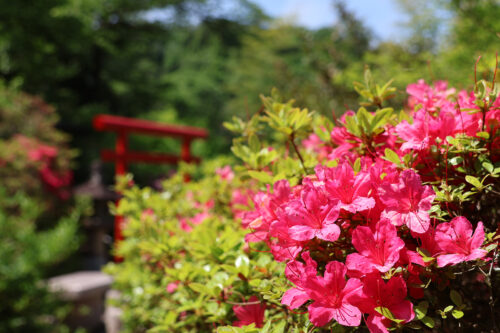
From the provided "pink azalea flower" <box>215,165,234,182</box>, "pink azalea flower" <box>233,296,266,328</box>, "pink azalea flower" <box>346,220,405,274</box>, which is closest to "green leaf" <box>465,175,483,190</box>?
"pink azalea flower" <box>346,220,405,274</box>

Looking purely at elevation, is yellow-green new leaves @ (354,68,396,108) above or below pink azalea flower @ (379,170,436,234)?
above

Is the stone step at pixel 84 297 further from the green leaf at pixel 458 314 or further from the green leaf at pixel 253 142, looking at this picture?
the green leaf at pixel 458 314

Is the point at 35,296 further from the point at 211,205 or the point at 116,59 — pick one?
the point at 116,59

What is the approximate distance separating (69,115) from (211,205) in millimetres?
10884

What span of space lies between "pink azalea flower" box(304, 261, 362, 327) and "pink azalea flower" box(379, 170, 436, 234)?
0.43ft

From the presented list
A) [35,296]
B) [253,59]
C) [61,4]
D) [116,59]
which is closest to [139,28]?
[116,59]

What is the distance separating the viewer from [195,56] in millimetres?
18188

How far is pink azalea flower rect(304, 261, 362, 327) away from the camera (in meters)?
0.67

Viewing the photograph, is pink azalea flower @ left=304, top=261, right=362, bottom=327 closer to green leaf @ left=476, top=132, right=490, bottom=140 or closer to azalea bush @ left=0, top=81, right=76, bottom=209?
green leaf @ left=476, top=132, right=490, bottom=140

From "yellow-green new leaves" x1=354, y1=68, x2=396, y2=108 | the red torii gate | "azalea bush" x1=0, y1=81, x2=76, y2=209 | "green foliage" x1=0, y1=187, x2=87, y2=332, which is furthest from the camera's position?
"azalea bush" x1=0, y1=81, x2=76, y2=209

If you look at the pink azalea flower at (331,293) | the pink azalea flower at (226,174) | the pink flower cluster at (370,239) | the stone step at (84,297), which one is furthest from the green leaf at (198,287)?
the stone step at (84,297)

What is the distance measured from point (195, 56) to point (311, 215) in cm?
1836

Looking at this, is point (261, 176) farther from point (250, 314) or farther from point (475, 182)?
point (475, 182)

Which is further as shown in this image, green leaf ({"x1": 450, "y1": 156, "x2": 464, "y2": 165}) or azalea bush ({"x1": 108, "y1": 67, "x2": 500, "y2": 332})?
green leaf ({"x1": 450, "y1": 156, "x2": 464, "y2": 165})
